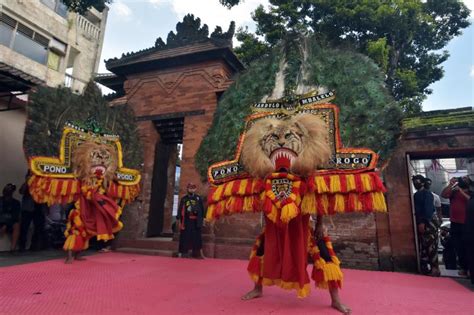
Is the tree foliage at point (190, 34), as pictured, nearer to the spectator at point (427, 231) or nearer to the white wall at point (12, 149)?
the white wall at point (12, 149)

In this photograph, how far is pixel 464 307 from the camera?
3396 millimetres

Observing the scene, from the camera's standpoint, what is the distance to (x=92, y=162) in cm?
589

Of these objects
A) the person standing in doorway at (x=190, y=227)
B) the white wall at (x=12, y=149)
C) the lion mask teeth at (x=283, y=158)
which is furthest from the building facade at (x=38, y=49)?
the lion mask teeth at (x=283, y=158)

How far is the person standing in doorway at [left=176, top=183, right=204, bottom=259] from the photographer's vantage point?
696 cm

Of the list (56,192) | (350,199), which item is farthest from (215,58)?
(350,199)

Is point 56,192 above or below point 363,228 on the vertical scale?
above

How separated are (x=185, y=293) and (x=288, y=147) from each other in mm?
2221

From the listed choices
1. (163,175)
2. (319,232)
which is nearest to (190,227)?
(163,175)

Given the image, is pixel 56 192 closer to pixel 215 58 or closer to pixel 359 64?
pixel 215 58

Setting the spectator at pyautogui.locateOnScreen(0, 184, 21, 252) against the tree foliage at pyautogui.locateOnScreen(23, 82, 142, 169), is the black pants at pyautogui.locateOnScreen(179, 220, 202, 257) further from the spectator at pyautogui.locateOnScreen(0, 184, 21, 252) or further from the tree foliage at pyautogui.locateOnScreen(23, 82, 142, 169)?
the spectator at pyautogui.locateOnScreen(0, 184, 21, 252)

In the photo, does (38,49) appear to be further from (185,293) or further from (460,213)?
(460,213)

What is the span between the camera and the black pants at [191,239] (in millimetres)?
6953

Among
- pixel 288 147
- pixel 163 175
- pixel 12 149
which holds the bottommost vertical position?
pixel 288 147

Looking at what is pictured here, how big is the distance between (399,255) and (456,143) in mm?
2478
